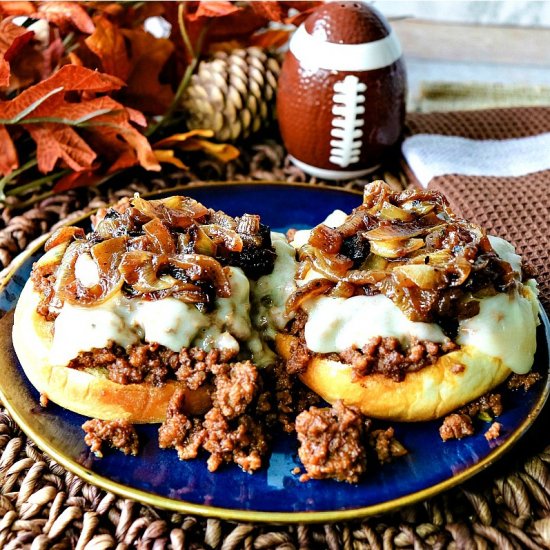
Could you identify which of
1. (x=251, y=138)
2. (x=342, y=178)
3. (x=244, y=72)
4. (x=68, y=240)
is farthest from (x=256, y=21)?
(x=68, y=240)

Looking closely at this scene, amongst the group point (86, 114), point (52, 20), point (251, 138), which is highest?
point (52, 20)

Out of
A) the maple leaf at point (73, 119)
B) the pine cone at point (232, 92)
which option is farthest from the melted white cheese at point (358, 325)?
the pine cone at point (232, 92)

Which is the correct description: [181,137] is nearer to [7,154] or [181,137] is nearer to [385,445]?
[7,154]

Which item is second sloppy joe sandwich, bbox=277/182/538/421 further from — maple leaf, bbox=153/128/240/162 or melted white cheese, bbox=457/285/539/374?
maple leaf, bbox=153/128/240/162

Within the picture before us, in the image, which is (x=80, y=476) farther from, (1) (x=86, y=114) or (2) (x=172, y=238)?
(1) (x=86, y=114)

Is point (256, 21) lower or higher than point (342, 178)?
higher

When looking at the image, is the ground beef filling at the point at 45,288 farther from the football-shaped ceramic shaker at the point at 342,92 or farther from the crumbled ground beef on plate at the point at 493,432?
the football-shaped ceramic shaker at the point at 342,92

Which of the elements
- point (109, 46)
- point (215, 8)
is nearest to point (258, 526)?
point (109, 46)
